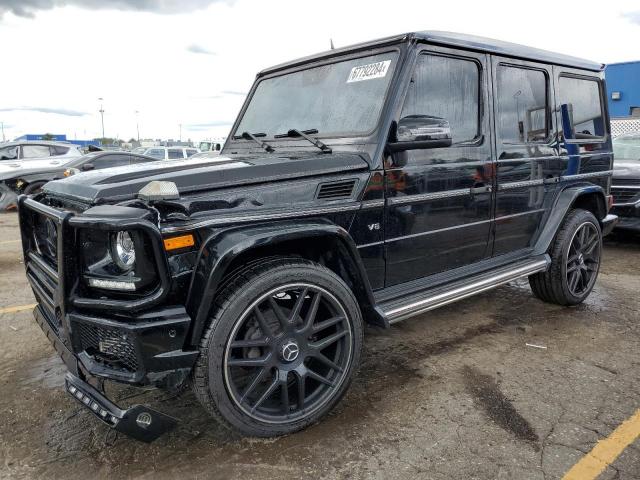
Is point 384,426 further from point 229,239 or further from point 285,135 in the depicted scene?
point 285,135

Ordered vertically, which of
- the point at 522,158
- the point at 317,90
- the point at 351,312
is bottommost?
the point at 351,312

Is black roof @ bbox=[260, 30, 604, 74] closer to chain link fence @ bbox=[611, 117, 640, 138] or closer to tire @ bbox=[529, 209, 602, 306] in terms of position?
tire @ bbox=[529, 209, 602, 306]

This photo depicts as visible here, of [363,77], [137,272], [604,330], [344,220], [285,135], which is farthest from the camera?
[604,330]

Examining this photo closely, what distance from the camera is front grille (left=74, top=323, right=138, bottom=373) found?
2.18m

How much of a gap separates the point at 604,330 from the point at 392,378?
199 centimetres

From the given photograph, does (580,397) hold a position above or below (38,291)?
below

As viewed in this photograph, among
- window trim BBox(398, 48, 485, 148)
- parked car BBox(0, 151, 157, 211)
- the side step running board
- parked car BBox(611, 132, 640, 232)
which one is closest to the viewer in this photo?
the side step running board

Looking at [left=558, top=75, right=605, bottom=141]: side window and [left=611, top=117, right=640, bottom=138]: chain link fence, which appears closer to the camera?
[left=558, top=75, right=605, bottom=141]: side window

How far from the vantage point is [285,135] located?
11.2 feet

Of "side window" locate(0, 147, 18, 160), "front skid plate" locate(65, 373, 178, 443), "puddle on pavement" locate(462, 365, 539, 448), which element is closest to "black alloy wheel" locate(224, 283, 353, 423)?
"front skid plate" locate(65, 373, 178, 443)

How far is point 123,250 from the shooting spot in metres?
2.26

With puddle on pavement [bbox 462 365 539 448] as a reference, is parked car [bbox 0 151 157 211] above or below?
above

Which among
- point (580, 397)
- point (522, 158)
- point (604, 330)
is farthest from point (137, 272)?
point (604, 330)

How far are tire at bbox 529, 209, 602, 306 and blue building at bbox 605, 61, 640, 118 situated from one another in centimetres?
1705
